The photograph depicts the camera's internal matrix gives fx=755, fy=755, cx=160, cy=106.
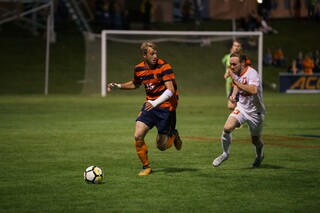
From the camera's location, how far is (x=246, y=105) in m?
12.3

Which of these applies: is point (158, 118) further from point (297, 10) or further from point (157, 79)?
point (297, 10)

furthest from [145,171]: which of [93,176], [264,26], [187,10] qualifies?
[187,10]

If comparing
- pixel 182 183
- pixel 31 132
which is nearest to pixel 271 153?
pixel 182 183

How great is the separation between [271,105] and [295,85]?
10348mm

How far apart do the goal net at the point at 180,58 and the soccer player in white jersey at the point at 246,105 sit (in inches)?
975

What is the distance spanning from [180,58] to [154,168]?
29.8 m

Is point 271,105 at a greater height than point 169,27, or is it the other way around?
point 169,27

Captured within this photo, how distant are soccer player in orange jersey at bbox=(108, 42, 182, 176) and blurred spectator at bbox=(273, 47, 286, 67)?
109ft

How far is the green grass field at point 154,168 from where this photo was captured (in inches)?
369

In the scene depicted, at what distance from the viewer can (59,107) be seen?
28578mm

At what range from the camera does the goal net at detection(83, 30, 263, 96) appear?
127 feet

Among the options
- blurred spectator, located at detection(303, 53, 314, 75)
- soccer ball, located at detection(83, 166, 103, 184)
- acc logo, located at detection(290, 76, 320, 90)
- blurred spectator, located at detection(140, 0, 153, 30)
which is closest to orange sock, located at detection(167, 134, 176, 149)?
soccer ball, located at detection(83, 166, 103, 184)

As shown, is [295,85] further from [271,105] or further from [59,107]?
[59,107]

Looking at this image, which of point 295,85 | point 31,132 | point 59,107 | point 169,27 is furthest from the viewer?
point 169,27
